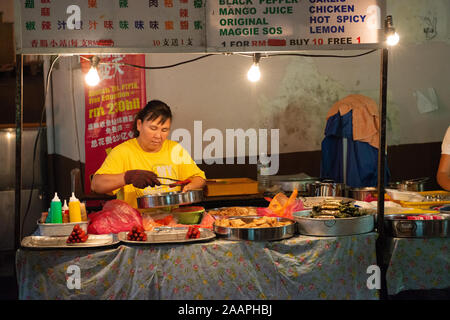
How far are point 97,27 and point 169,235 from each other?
1.27 metres

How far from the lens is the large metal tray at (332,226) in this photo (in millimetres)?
3139

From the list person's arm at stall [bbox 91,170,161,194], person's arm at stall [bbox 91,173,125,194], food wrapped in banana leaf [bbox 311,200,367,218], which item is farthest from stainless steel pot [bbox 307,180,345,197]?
person's arm at stall [bbox 91,173,125,194]

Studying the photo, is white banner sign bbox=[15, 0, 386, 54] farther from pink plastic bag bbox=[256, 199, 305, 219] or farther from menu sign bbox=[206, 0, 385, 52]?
pink plastic bag bbox=[256, 199, 305, 219]

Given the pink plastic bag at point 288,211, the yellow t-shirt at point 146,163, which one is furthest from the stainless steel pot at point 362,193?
the yellow t-shirt at point 146,163

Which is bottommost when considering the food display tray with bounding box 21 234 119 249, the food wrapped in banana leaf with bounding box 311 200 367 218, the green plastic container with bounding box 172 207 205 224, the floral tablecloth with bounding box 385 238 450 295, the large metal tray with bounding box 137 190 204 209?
the floral tablecloth with bounding box 385 238 450 295

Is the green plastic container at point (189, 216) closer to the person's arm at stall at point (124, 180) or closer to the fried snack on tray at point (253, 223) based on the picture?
the person's arm at stall at point (124, 180)

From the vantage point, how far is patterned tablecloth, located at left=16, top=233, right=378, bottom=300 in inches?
116

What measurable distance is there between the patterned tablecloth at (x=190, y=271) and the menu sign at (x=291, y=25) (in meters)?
1.16

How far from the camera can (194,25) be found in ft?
10.1

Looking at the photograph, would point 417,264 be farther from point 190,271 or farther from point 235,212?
point 190,271

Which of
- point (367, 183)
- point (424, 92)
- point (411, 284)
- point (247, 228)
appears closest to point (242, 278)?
point (247, 228)

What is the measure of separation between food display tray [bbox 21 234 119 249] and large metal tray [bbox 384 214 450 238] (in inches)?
66.4
